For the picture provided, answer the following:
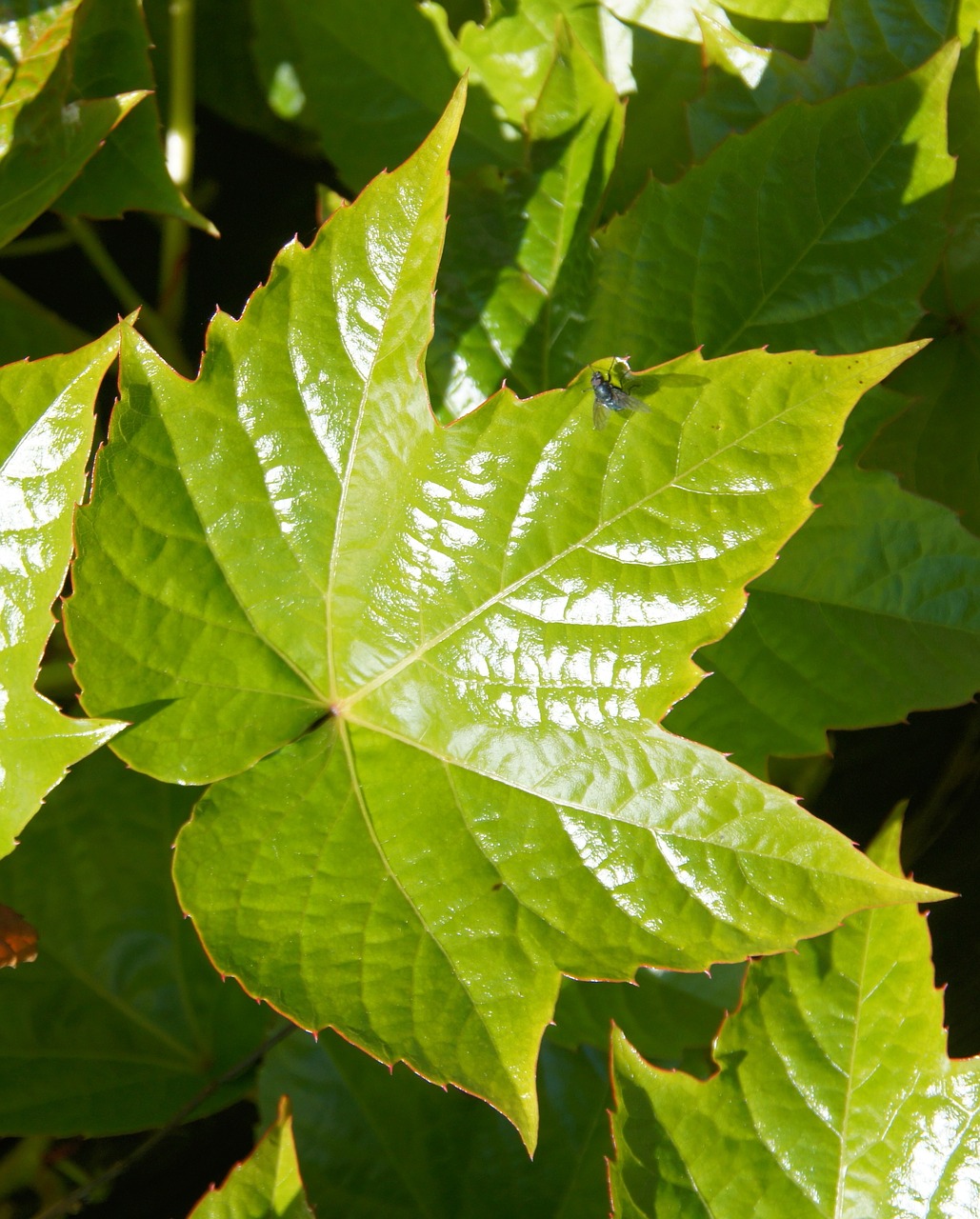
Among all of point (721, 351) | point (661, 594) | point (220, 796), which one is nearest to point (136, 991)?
point (220, 796)

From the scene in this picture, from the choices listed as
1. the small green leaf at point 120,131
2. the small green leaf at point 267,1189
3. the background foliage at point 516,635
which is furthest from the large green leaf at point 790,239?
the small green leaf at point 267,1189

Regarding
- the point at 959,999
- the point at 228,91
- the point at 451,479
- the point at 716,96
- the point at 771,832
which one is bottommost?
the point at 959,999

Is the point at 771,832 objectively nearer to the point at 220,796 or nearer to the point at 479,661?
the point at 479,661

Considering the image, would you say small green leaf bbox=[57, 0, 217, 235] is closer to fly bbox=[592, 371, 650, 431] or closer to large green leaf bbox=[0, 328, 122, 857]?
large green leaf bbox=[0, 328, 122, 857]

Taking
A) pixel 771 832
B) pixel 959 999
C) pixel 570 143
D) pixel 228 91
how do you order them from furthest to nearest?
pixel 228 91, pixel 959 999, pixel 570 143, pixel 771 832

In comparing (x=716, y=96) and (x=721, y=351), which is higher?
(x=716, y=96)
